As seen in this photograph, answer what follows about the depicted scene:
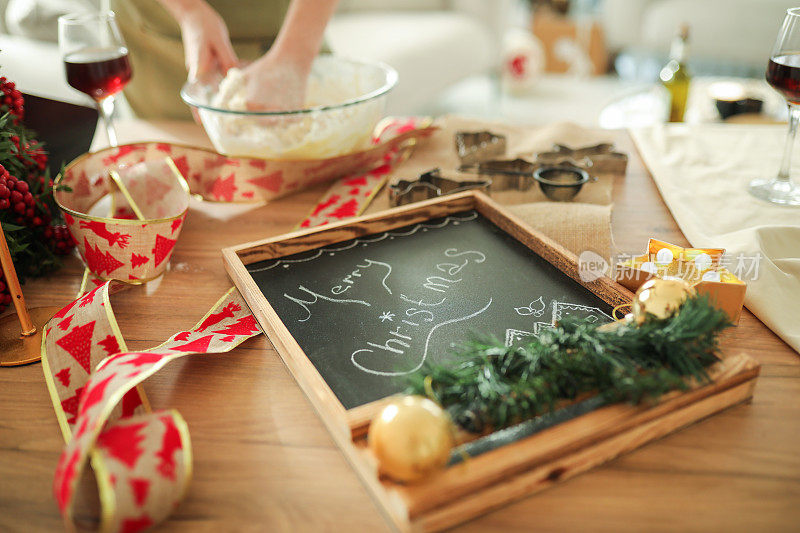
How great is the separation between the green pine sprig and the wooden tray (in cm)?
2

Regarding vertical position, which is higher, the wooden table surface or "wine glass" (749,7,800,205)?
"wine glass" (749,7,800,205)

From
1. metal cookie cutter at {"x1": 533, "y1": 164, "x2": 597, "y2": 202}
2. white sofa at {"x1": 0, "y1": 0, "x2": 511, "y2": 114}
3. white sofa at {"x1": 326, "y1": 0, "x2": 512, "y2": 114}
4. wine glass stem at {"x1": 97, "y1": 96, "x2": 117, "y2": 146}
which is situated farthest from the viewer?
white sofa at {"x1": 326, "y1": 0, "x2": 512, "y2": 114}

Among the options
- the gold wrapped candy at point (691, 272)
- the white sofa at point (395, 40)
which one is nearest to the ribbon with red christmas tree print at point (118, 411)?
the gold wrapped candy at point (691, 272)

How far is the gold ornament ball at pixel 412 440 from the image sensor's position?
462 millimetres

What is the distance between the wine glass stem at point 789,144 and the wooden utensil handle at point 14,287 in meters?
1.04

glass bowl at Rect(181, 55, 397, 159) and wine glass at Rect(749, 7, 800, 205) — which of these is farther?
glass bowl at Rect(181, 55, 397, 159)

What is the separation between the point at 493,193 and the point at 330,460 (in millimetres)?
598

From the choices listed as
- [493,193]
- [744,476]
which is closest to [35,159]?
[493,193]

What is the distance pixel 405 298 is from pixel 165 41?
111 cm

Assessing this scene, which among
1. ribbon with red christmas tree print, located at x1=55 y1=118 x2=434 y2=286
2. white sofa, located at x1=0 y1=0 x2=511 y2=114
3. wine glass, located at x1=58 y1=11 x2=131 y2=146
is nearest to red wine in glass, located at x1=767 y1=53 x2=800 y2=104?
ribbon with red christmas tree print, located at x1=55 y1=118 x2=434 y2=286

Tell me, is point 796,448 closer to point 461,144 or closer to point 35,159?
point 461,144

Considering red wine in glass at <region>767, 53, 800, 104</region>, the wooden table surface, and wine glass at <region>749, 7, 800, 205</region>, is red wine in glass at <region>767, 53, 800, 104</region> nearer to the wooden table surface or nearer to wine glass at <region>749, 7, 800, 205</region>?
wine glass at <region>749, 7, 800, 205</region>

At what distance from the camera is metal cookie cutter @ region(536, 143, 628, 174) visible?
1.09 meters

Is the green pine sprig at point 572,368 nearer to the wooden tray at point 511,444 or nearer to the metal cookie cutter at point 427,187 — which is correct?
the wooden tray at point 511,444
